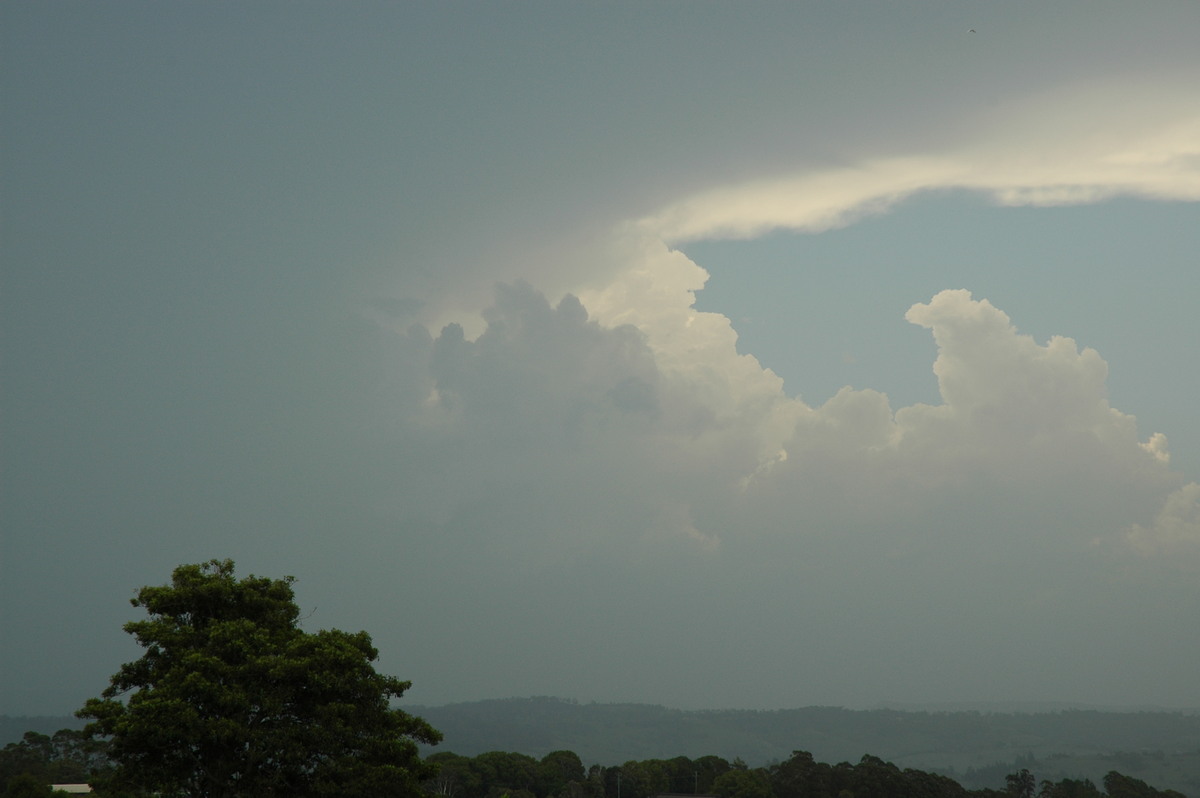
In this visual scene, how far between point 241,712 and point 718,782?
101 metres

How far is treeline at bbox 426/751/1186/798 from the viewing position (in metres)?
116

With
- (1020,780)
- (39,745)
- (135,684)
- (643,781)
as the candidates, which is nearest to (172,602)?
(135,684)

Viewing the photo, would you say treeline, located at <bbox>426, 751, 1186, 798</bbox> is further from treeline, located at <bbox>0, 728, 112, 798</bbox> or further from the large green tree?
the large green tree

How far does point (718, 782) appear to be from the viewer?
405ft

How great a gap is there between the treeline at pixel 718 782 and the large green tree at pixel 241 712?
80.9 metres

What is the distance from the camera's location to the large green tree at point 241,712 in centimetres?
3359

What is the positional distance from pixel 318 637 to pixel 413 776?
6.44 meters

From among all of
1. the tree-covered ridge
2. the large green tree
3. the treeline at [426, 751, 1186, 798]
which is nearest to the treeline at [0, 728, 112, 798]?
the tree-covered ridge

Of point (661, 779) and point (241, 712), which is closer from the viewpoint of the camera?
point (241, 712)

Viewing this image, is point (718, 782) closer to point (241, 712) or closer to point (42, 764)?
point (42, 764)

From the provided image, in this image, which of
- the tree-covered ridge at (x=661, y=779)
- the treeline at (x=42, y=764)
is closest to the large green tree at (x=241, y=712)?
the treeline at (x=42, y=764)

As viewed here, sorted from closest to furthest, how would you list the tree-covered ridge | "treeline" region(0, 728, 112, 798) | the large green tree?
the large green tree → "treeline" region(0, 728, 112, 798) → the tree-covered ridge

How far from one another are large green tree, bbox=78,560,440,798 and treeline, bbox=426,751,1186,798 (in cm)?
8089

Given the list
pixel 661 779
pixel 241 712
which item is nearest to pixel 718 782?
pixel 661 779
